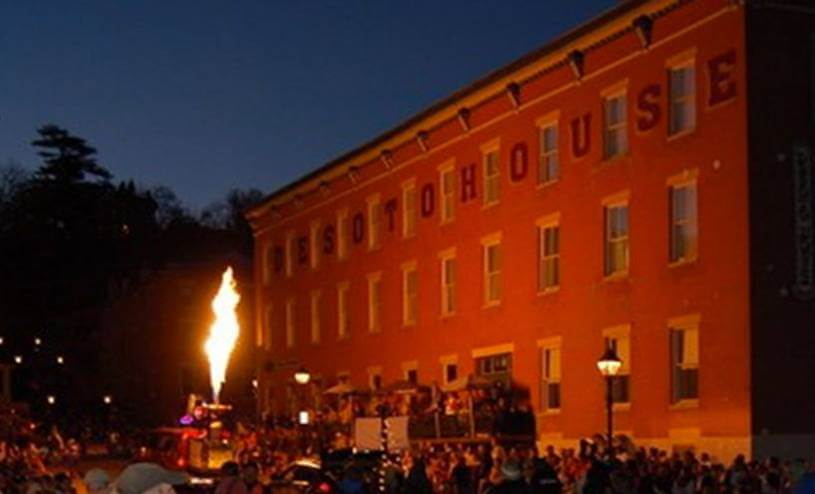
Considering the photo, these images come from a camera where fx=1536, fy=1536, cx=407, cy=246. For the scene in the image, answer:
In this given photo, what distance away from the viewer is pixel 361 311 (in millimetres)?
52250

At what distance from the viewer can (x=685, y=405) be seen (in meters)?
31.9

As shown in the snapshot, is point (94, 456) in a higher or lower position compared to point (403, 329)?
lower

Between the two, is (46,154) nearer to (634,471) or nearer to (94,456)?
(94,456)


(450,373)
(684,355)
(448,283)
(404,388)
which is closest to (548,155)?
(448,283)

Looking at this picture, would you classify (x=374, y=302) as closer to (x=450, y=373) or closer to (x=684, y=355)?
(x=450, y=373)

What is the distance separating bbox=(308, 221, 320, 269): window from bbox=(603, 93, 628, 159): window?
22111 mm

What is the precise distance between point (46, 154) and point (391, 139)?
64183 millimetres

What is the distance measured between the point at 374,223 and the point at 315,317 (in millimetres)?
6937

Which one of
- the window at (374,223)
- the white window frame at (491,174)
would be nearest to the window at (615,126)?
the white window frame at (491,174)

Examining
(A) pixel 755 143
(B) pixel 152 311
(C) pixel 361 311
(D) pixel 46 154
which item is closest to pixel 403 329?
(C) pixel 361 311

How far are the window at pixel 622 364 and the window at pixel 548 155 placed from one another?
524cm

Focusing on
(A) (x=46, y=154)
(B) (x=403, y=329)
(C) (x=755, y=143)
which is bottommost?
(B) (x=403, y=329)

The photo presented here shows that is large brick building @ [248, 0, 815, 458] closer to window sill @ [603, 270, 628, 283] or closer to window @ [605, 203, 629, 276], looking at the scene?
window @ [605, 203, 629, 276]

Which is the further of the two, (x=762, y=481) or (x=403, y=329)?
(x=403, y=329)
